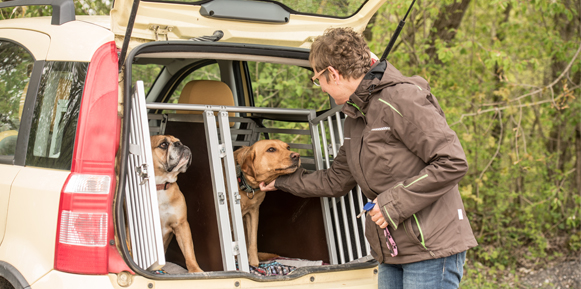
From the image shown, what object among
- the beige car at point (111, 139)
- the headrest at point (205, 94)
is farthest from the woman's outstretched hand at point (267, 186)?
the headrest at point (205, 94)

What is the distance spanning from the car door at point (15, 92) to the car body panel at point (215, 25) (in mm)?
422

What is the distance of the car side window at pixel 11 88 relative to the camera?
246 cm

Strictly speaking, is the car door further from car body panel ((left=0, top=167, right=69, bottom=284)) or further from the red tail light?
the red tail light

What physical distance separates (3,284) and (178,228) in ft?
3.83

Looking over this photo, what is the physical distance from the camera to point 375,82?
2129mm

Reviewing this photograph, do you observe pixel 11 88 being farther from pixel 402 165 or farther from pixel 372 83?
pixel 402 165

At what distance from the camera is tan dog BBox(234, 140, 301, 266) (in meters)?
3.30

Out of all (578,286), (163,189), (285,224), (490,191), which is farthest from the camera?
(490,191)

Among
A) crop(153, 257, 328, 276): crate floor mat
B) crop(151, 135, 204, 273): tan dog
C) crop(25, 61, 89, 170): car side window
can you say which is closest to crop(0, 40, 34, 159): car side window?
crop(25, 61, 89, 170): car side window

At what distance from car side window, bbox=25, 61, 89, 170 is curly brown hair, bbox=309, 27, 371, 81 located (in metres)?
1.03

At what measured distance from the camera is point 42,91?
226cm

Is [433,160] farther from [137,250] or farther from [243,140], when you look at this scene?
[243,140]

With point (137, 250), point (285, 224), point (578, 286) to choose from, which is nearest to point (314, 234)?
point (285, 224)

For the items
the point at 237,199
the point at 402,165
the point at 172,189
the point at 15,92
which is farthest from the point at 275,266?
the point at 15,92
